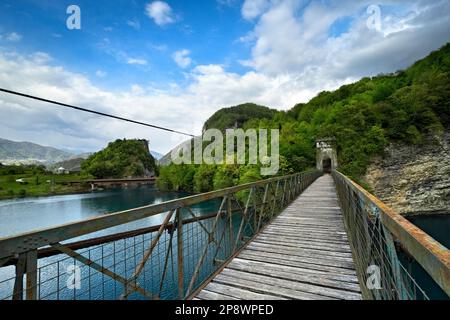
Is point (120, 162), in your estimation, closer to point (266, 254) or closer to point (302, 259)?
point (266, 254)

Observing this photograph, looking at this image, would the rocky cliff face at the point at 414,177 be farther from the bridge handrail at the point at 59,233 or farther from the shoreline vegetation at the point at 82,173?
the shoreline vegetation at the point at 82,173

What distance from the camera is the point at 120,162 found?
71.9 m

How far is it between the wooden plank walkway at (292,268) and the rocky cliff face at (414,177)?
→ 21963 mm

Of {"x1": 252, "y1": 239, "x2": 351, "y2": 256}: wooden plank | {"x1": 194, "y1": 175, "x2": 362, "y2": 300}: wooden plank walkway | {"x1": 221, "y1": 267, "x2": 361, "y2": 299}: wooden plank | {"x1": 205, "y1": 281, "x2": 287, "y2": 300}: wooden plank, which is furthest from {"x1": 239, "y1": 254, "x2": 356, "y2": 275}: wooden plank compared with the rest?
{"x1": 205, "y1": 281, "x2": 287, "y2": 300}: wooden plank

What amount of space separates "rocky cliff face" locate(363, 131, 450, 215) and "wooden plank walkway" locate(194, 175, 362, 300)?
21963 mm

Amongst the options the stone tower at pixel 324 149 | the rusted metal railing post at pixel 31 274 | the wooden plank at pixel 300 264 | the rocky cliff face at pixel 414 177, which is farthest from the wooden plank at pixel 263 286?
the stone tower at pixel 324 149

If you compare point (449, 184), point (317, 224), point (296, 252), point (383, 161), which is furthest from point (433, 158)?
point (296, 252)

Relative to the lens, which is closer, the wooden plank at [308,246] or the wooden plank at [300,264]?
the wooden plank at [300,264]

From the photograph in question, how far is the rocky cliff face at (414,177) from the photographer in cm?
2208

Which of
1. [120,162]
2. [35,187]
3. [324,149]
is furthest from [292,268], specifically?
[120,162]

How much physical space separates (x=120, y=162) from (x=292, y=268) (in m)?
76.8

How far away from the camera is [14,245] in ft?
3.57

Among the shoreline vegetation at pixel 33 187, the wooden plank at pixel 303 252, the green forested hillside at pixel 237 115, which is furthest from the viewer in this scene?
the green forested hillside at pixel 237 115
